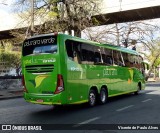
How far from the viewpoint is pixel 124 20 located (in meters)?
34.6

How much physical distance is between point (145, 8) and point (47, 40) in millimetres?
17558

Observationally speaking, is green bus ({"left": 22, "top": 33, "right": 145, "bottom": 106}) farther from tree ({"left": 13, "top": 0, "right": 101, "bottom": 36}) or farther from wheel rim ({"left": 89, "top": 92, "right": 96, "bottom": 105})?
tree ({"left": 13, "top": 0, "right": 101, "bottom": 36})

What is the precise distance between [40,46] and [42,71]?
42.1 inches

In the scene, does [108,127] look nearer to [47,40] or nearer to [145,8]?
[47,40]

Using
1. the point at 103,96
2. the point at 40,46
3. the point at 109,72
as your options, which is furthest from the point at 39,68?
the point at 109,72

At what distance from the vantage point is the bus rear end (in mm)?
12133

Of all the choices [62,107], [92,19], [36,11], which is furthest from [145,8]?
[62,107]

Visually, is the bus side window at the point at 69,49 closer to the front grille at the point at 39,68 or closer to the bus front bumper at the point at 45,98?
the front grille at the point at 39,68

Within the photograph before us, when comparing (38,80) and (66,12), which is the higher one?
(66,12)

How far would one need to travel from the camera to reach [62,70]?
40.0 ft

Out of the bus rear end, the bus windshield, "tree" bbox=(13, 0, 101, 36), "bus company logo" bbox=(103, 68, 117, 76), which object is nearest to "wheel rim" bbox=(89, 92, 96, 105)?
"bus company logo" bbox=(103, 68, 117, 76)

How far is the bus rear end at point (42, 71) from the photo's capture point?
1213 centimetres

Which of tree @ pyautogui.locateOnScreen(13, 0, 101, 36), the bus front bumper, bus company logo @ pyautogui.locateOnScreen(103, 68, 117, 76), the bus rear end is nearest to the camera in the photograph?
the bus front bumper

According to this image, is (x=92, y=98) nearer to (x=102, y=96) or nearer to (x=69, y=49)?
(x=102, y=96)
